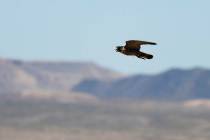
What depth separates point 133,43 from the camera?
552 inches

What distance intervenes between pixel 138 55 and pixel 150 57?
1.05 ft

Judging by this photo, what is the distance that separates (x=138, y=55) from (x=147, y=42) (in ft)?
0.97

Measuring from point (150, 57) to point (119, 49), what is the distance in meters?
0.53

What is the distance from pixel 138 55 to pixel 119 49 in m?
0.39

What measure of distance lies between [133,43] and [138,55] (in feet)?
0.89

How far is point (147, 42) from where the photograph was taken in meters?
14.0

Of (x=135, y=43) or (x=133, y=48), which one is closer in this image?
(x=135, y=43)

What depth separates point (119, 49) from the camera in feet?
47.3

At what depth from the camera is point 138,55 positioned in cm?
1420
